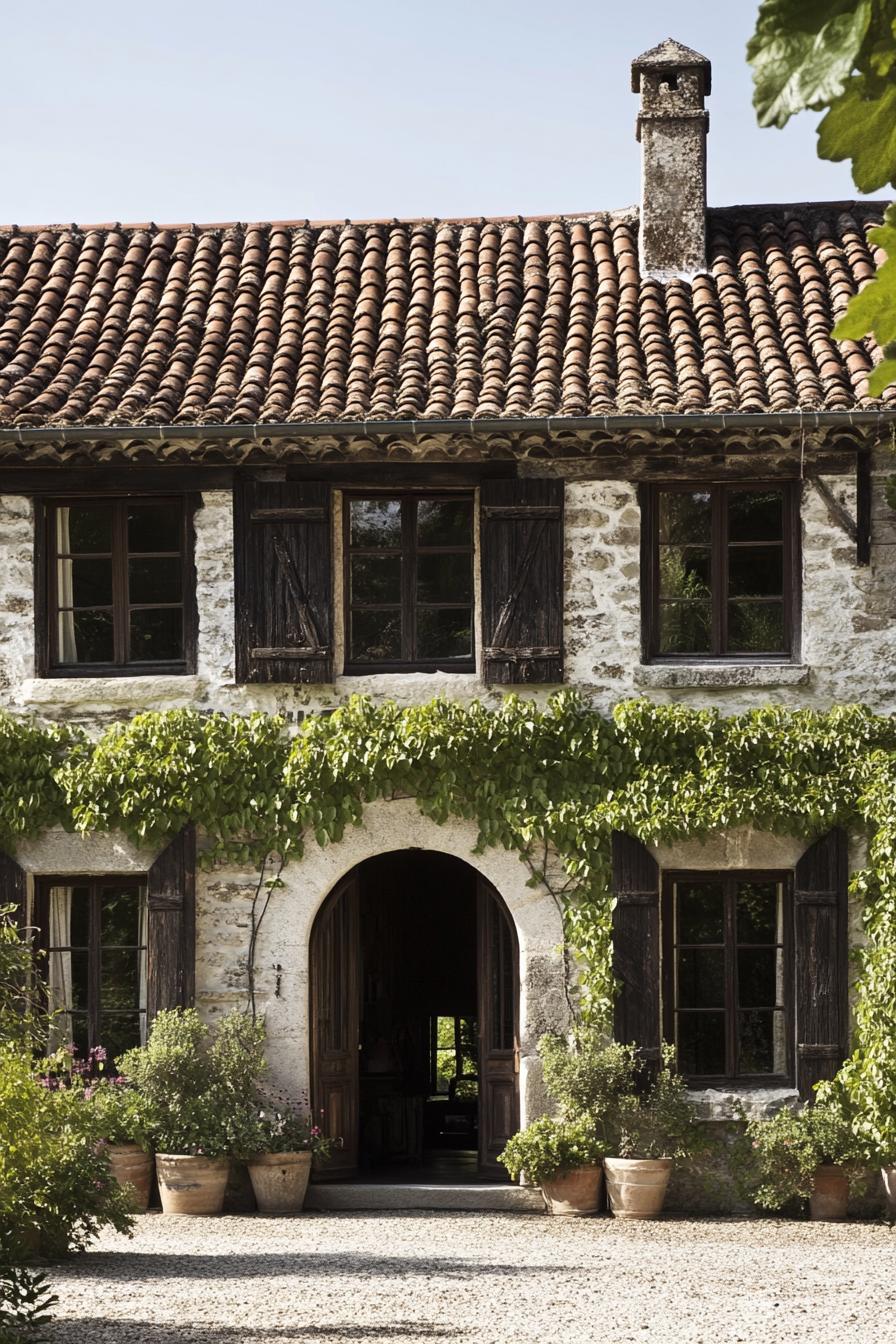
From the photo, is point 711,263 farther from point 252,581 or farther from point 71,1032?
point 71,1032

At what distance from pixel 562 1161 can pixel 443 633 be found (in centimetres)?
329

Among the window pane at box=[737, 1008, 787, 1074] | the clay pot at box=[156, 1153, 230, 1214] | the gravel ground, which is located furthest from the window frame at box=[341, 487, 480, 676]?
the gravel ground

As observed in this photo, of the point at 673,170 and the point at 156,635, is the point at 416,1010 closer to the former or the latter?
the point at 156,635

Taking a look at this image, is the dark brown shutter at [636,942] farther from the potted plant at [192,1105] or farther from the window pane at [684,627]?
the potted plant at [192,1105]

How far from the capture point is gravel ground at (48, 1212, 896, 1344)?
23.6 ft

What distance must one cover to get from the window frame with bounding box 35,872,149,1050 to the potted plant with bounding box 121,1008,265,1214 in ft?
1.60

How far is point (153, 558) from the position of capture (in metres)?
11.5

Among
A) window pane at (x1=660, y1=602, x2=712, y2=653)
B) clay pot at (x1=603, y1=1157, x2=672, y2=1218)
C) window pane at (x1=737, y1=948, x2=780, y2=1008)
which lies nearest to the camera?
clay pot at (x1=603, y1=1157, x2=672, y2=1218)

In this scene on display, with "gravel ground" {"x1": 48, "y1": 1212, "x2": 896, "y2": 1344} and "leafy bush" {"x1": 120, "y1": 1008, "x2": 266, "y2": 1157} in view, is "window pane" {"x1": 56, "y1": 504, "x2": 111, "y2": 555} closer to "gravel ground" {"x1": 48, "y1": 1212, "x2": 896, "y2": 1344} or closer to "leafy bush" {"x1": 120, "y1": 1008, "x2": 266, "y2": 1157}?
"leafy bush" {"x1": 120, "y1": 1008, "x2": 266, "y2": 1157}

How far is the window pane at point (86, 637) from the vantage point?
37.7ft

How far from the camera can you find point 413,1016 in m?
15.7

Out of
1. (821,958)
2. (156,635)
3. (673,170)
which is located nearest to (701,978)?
(821,958)

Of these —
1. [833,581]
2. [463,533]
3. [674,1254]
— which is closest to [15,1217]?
[674,1254]

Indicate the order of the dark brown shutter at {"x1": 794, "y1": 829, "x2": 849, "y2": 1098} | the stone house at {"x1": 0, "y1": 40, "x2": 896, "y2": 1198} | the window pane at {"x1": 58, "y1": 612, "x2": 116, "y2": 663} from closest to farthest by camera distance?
1. the dark brown shutter at {"x1": 794, "y1": 829, "x2": 849, "y2": 1098}
2. the stone house at {"x1": 0, "y1": 40, "x2": 896, "y2": 1198}
3. the window pane at {"x1": 58, "y1": 612, "x2": 116, "y2": 663}
